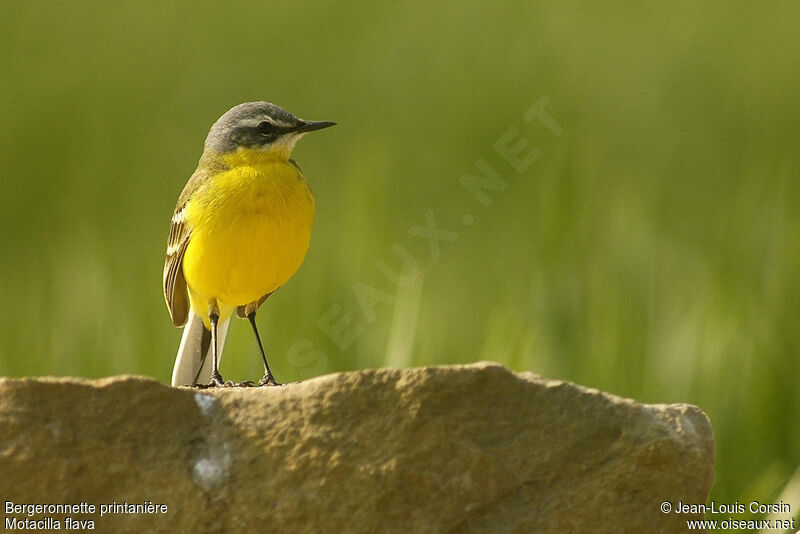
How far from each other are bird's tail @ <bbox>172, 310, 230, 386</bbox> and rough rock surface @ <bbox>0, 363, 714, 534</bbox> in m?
2.75

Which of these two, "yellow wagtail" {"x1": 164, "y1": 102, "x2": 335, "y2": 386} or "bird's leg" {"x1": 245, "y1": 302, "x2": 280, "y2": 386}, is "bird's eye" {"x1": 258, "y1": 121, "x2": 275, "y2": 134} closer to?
"yellow wagtail" {"x1": 164, "y1": 102, "x2": 335, "y2": 386}

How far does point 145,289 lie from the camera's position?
24.7 ft

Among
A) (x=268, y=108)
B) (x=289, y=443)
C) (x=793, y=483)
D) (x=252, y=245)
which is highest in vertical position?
(x=268, y=108)

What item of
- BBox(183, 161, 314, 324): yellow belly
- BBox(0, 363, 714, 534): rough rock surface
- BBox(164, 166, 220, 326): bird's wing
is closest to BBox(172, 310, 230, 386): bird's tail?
BBox(164, 166, 220, 326): bird's wing

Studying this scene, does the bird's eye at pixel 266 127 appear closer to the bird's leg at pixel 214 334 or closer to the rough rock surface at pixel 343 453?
the bird's leg at pixel 214 334

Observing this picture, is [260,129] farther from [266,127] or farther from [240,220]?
[240,220]

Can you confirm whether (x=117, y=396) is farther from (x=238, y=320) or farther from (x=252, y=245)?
(x=238, y=320)

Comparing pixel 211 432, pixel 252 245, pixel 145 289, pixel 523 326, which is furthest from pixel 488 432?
pixel 145 289

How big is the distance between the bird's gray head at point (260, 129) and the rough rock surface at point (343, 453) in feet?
7.93

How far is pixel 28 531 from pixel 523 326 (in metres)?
3.32

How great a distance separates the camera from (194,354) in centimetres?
645

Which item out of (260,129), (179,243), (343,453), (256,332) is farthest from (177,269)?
(343,453)

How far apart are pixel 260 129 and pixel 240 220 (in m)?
0.64

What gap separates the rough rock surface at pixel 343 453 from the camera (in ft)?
11.4
